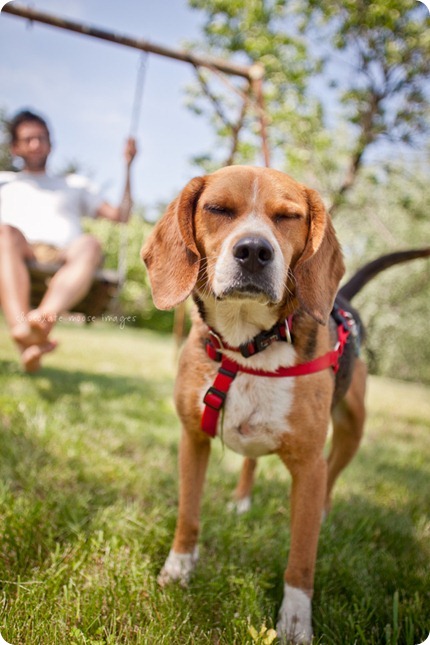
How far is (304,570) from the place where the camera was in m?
1.93

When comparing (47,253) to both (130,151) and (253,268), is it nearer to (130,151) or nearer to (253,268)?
(130,151)

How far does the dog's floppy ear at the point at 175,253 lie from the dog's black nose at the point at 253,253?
266 mm

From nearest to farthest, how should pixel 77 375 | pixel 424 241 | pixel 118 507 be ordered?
1. pixel 118 507
2. pixel 77 375
3. pixel 424 241

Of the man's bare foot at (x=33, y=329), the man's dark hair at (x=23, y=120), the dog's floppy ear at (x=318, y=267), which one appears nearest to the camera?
the dog's floppy ear at (x=318, y=267)

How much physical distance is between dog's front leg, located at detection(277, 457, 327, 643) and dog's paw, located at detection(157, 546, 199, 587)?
0.43 metres

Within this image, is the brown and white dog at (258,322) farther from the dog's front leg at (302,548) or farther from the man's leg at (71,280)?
the man's leg at (71,280)

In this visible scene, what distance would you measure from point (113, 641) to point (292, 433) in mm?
942

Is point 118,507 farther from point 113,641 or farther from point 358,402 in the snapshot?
point 358,402

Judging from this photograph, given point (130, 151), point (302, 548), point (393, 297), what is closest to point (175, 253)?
point (302, 548)

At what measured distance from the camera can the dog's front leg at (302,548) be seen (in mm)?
1889

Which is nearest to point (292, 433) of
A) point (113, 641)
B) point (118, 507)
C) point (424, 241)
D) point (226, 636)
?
point (226, 636)

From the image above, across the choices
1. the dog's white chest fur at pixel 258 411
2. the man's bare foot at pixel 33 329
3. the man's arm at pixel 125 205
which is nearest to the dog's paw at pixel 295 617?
the dog's white chest fur at pixel 258 411

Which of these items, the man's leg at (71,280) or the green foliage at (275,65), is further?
the green foliage at (275,65)

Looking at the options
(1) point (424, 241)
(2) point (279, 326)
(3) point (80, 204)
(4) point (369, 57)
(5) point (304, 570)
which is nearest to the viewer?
(5) point (304, 570)
